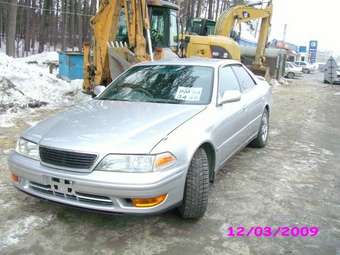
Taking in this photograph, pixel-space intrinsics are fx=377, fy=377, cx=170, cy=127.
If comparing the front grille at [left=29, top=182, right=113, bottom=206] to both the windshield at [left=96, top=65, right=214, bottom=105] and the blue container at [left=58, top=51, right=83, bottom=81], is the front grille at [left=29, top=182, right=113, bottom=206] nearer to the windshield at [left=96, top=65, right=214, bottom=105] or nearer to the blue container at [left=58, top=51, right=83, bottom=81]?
the windshield at [left=96, top=65, right=214, bottom=105]

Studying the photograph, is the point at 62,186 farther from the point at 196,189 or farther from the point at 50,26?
the point at 50,26

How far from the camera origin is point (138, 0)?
300 inches

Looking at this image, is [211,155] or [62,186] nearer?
[62,186]

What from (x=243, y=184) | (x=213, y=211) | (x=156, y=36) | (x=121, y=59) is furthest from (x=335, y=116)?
(x=213, y=211)

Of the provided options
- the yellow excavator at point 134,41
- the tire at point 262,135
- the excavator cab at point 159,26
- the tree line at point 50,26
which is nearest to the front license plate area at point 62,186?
the tire at point 262,135

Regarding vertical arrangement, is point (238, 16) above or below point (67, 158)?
above

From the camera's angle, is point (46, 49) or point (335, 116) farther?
point (46, 49)

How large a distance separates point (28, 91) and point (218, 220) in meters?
7.50

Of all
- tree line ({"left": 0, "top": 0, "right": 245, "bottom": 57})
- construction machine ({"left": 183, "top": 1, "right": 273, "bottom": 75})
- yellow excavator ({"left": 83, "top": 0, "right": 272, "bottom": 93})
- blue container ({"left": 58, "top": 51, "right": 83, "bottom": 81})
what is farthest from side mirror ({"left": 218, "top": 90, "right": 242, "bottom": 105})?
tree line ({"left": 0, "top": 0, "right": 245, "bottom": 57})

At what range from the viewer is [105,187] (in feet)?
9.63

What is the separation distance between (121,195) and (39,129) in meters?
1.17

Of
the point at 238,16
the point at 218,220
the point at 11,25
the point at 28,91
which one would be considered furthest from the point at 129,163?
the point at 11,25

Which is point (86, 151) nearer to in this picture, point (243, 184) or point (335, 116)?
point (243, 184)

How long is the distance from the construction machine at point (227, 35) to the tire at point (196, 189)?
7840mm
